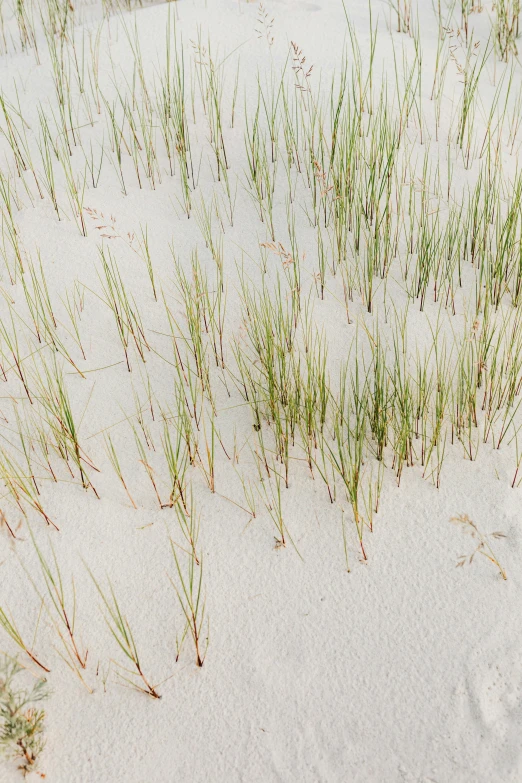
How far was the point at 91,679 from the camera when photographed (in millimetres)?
1617

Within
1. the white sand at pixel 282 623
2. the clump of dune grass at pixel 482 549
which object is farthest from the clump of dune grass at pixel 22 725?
the clump of dune grass at pixel 482 549

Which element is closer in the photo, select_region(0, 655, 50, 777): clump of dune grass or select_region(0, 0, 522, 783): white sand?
select_region(0, 655, 50, 777): clump of dune grass

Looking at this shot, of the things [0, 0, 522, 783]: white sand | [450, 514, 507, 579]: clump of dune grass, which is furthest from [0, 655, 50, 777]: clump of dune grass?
[450, 514, 507, 579]: clump of dune grass

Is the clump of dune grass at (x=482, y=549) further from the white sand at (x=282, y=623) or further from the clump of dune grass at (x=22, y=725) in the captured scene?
the clump of dune grass at (x=22, y=725)

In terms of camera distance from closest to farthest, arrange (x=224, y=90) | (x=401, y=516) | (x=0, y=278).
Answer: (x=401, y=516) → (x=0, y=278) → (x=224, y=90)

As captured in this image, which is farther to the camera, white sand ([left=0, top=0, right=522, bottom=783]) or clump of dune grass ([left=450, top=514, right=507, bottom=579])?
clump of dune grass ([left=450, top=514, right=507, bottom=579])

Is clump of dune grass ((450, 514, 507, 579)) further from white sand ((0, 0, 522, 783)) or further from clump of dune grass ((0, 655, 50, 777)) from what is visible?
clump of dune grass ((0, 655, 50, 777))

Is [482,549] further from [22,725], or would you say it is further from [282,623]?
[22,725]

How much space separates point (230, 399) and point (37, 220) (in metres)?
1.23

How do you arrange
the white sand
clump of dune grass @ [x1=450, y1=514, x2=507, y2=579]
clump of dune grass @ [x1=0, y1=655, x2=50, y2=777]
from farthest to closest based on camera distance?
clump of dune grass @ [x1=450, y1=514, x2=507, y2=579] < the white sand < clump of dune grass @ [x1=0, y1=655, x2=50, y2=777]

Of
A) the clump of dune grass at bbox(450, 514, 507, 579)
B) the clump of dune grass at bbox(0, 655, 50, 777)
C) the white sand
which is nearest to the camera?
the clump of dune grass at bbox(0, 655, 50, 777)

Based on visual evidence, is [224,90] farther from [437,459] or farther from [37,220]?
[437,459]

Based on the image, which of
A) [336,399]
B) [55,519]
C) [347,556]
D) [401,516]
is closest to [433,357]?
[336,399]

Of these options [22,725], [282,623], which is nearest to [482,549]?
[282,623]
